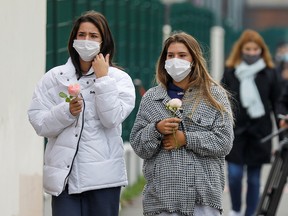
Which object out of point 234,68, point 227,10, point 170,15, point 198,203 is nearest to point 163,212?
point 198,203

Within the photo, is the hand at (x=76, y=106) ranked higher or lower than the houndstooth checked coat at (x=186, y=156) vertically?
higher

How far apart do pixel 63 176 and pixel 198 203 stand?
0.81 metres

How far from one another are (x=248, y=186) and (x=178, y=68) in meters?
4.66

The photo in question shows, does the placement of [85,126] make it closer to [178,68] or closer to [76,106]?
[76,106]

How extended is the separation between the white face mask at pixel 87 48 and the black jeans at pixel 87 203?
2.62ft

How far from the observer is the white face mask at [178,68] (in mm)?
7566

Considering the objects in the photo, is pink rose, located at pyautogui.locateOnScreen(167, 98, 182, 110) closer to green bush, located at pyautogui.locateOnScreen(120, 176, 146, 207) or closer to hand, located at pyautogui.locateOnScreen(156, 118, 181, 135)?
hand, located at pyautogui.locateOnScreen(156, 118, 181, 135)

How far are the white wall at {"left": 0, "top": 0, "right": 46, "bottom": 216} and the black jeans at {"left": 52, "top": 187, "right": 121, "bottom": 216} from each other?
0.63 meters

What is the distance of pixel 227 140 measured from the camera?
758cm

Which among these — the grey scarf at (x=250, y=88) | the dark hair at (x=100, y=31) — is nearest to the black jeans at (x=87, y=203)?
the dark hair at (x=100, y=31)

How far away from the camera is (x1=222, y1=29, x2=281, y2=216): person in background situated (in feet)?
39.1

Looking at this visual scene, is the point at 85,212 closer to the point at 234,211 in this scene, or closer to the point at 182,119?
the point at 182,119

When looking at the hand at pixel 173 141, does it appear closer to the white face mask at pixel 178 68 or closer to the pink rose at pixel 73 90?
the white face mask at pixel 178 68

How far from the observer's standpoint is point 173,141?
7457 mm
